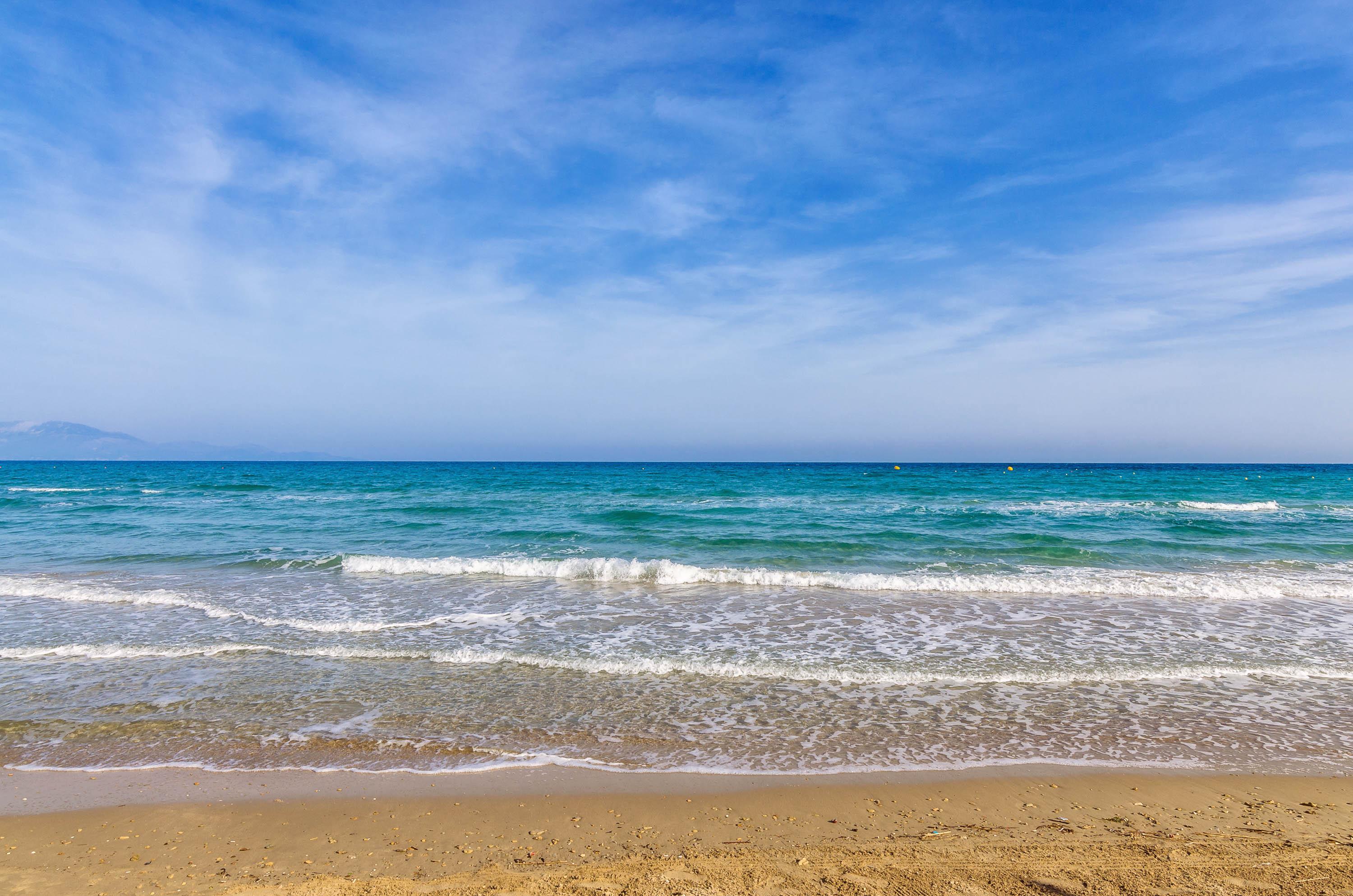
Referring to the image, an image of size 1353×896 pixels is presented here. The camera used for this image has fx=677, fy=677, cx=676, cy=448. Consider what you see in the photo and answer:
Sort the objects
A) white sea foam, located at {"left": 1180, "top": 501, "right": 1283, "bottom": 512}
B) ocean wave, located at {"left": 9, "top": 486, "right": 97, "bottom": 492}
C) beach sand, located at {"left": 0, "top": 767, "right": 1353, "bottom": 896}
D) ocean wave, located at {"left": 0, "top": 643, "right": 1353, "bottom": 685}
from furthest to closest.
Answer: ocean wave, located at {"left": 9, "top": 486, "right": 97, "bottom": 492} → white sea foam, located at {"left": 1180, "top": 501, "right": 1283, "bottom": 512} → ocean wave, located at {"left": 0, "top": 643, "right": 1353, "bottom": 685} → beach sand, located at {"left": 0, "top": 767, "right": 1353, "bottom": 896}

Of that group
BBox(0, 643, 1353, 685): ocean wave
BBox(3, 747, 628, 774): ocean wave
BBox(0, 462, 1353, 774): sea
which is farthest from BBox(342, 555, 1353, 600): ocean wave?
BBox(3, 747, 628, 774): ocean wave

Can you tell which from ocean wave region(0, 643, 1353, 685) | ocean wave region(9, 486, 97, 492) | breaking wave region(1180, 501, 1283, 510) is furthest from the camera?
ocean wave region(9, 486, 97, 492)

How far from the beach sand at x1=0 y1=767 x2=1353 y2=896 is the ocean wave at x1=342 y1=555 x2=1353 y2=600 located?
26.9 feet

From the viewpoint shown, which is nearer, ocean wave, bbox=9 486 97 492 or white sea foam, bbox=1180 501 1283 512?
white sea foam, bbox=1180 501 1283 512

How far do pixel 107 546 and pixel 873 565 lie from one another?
2017 cm

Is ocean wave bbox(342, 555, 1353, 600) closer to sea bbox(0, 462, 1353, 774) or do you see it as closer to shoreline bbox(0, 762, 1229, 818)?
sea bbox(0, 462, 1353, 774)

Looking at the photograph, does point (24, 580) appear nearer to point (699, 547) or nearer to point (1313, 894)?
point (699, 547)

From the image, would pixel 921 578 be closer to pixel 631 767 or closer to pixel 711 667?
pixel 711 667

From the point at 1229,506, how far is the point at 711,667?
35056 mm

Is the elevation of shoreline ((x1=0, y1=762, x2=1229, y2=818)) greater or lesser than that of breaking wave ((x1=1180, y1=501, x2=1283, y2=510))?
A: lesser

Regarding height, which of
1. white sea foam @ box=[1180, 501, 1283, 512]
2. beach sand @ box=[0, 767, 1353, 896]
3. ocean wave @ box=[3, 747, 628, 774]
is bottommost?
ocean wave @ box=[3, 747, 628, 774]

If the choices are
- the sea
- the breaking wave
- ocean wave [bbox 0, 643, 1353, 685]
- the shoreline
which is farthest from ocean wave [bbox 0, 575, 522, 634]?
the breaking wave

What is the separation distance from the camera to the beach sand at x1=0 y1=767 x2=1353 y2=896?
390 centimetres

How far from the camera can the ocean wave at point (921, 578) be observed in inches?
513
